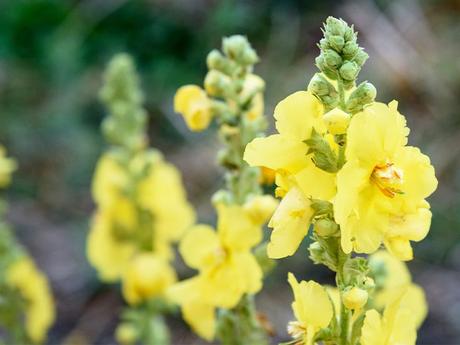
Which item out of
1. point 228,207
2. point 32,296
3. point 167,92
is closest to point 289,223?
point 228,207

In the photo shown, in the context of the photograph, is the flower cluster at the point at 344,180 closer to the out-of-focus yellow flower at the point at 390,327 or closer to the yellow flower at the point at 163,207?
the out-of-focus yellow flower at the point at 390,327

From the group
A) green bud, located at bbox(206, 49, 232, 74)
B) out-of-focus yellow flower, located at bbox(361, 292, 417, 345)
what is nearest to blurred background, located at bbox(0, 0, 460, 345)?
green bud, located at bbox(206, 49, 232, 74)

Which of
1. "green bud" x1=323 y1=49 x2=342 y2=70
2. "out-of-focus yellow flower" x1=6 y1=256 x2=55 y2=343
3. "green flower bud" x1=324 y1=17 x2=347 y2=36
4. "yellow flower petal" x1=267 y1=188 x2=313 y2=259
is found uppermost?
"green flower bud" x1=324 y1=17 x2=347 y2=36

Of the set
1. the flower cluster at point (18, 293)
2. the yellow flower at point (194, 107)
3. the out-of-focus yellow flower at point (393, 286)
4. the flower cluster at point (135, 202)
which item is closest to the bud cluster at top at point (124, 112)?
the flower cluster at point (135, 202)

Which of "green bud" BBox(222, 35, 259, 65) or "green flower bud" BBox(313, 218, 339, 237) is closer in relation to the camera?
"green flower bud" BBox(313, 218, 339, 237)

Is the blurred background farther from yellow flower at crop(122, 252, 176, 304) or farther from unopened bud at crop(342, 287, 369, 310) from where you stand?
unopened bud at crop(342, 287, 369, 310)

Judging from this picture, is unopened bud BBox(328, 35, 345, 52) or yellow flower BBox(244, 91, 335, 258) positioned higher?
unopened bud BBox(328, 35, 345, 52)

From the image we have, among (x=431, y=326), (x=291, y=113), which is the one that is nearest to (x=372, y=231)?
(x=291, y=113)
